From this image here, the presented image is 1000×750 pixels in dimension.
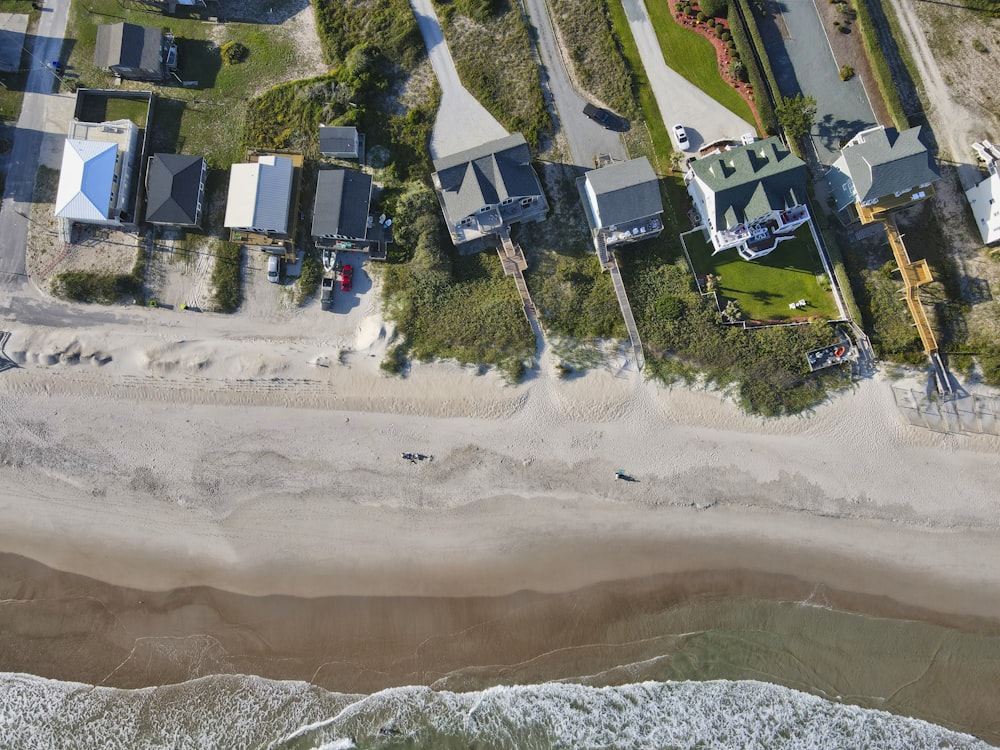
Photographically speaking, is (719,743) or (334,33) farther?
(334,33)

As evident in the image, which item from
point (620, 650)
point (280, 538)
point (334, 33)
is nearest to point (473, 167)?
point (334, 33)

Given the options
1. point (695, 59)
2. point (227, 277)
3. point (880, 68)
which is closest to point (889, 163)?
point (880, 68)

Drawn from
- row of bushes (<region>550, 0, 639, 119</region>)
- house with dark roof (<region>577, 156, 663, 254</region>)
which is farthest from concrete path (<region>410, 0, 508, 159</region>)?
house with dark roof (<region>577, 156, 663, 254</region>)

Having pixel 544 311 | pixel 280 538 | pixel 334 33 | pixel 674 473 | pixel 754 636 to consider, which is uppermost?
pixel 334 33

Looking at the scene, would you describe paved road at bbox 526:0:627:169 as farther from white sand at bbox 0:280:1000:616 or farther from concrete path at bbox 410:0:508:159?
white sand at bbox 0:280:1000:616

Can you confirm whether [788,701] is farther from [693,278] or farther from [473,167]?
[473,167]

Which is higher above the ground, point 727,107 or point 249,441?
point 727,107
